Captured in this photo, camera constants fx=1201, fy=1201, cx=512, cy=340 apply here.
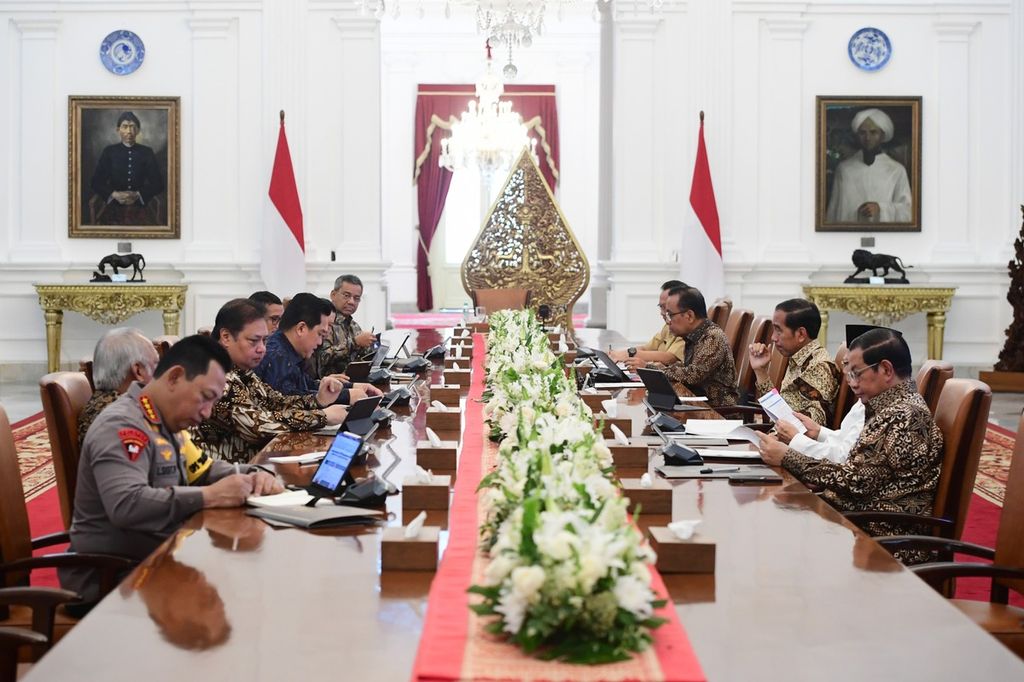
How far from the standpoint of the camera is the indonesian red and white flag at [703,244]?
1089 centimetres

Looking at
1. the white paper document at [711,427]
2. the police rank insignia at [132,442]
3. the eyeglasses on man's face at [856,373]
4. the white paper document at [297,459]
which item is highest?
the eyeglasses on man's face at [856,373]

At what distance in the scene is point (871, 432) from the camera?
3.52 m

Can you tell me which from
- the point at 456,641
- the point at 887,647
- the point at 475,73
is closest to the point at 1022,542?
the point at 887,647

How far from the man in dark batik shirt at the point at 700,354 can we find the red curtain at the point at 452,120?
492 inches

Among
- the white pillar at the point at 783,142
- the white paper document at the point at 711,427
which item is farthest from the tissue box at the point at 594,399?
the white pillar at the point at 783,142

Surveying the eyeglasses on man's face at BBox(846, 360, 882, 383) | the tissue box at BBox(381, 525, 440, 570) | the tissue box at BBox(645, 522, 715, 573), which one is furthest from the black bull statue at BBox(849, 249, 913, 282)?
the tissue box at BBox(381, 525, 440, 570)

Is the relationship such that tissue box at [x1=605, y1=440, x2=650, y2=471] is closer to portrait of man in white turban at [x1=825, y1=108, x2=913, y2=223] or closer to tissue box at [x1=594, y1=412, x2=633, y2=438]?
tissue box at [x1=594, y1=412, x2=633, y2=438]

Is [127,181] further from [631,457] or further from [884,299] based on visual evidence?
[631,457]

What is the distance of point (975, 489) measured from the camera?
6.57 metres

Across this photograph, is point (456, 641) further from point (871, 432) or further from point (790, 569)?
point (871, 432)

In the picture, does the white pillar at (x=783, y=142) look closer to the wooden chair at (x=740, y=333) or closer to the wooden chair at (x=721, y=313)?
the wooden chair at (x=721, y=313)

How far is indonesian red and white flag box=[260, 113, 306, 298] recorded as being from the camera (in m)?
10.8

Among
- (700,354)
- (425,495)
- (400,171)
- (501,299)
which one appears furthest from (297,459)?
(400,171)

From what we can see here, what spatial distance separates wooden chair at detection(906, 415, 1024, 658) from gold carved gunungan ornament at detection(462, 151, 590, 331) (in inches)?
248
